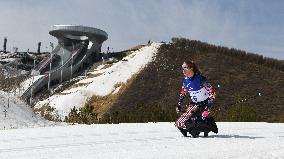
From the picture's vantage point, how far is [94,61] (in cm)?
6631

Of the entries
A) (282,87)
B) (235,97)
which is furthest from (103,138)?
(282,87)

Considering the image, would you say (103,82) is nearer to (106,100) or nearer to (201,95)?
(106,100)

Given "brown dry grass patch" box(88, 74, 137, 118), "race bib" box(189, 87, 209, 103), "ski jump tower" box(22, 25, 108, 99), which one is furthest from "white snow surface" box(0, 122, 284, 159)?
"ski jump tower" box(22, 25, 108, 99)

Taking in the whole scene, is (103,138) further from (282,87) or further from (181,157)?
(282,87)

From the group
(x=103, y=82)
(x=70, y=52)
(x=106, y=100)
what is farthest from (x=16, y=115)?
(x=70, y=52)

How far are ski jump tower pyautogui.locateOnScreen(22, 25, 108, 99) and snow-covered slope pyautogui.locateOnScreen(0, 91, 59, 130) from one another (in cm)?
4393

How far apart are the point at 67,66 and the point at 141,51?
406 inches

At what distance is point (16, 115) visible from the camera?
13812 mm

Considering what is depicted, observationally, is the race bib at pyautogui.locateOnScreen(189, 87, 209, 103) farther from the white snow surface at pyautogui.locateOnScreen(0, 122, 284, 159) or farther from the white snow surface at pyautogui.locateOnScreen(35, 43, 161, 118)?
the white snow surface at pyautogui.locateOnScreen(35, 43, 161, 118)

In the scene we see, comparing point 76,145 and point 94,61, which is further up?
point 94,61

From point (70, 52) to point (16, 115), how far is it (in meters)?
53.1

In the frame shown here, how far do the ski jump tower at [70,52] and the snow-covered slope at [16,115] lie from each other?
4393 centimetres

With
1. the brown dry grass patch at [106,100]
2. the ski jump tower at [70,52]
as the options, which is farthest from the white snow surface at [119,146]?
the ski jump tower at [70,52]

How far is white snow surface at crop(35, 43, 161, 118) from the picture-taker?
155 ft
